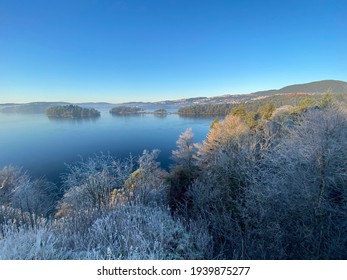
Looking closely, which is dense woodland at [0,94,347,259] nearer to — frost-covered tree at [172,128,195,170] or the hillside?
frost-covered tree at [172,128,195,170]

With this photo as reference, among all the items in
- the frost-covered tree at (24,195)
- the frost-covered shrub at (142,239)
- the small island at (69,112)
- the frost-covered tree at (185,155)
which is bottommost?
the frost-covered tree at (24,195)

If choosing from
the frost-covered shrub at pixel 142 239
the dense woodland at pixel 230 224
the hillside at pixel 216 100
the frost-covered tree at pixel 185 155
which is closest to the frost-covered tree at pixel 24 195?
the dense woodland at pixel 230 224

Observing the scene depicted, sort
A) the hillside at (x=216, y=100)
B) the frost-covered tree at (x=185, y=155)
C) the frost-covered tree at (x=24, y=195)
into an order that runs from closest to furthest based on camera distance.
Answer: the frost-covered tree at (x=24, y=195)
the frost-covered tree at (x=185, y=155)
the hillside at (x=216, y=100)

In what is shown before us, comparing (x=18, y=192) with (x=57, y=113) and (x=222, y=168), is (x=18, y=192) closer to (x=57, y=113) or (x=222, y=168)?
(x=222, y=168)

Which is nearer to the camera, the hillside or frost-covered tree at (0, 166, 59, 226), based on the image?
frost-covered tree at (0, 166, 59, 226)

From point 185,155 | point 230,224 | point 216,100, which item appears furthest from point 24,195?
point 216,100

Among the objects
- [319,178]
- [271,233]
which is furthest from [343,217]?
[271,233]

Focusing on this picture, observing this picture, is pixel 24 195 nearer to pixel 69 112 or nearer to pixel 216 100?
pixel 69 112

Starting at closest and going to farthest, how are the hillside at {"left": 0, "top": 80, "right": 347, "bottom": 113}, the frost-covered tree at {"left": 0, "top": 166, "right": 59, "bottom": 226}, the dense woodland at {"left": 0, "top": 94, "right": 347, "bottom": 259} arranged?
1. the dense woodland at {"left": 0, "top": 94, "right": 347, "bottom": 259}
2. the frost-covered tree at {"left": 0, "top": 166, "right": 59, "bottom": 226}
3. the hillside at {"left": 0, "top": 80, "right": 347, "bottom": 113}

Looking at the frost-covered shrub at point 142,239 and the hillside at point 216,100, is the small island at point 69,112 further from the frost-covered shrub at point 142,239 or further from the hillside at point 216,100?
the frost-covered shrub at point 142,239

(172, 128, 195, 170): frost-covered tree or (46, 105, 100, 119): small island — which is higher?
(46, 105, 100, 119): small island

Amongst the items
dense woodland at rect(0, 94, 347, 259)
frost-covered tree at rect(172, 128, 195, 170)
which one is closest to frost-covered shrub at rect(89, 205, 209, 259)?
dense woodland at rect(0, 94, 347, 259)
